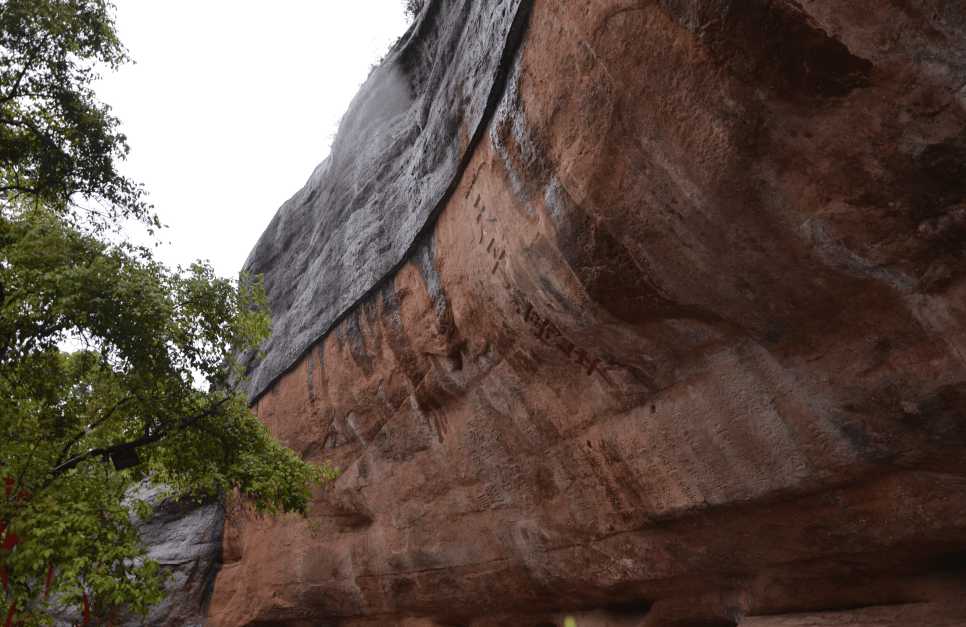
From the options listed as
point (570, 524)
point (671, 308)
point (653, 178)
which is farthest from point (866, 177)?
point (570, 524)

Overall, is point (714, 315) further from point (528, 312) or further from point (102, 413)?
point (102, 413)

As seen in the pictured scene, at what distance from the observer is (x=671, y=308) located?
451 cm

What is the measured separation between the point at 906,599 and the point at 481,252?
16.2ft

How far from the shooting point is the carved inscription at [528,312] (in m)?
5.49

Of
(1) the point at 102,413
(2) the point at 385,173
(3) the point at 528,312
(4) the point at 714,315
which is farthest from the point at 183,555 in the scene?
(4) the point at 714,315

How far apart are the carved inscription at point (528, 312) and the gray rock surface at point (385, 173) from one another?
103 cm

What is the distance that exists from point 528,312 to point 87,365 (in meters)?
5.70

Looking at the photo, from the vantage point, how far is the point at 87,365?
691 centimetres

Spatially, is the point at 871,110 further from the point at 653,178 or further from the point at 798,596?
the point at 798,596

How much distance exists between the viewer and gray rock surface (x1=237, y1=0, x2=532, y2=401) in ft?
19.9

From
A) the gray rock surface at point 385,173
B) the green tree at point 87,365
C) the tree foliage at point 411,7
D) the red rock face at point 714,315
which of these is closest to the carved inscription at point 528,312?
the red rock face at point 714,315

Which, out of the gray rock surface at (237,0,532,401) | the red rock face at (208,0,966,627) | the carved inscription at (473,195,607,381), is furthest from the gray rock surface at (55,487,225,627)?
the carved inscription at (473,195,607,381)

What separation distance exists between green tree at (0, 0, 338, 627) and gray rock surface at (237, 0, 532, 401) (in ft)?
6.47

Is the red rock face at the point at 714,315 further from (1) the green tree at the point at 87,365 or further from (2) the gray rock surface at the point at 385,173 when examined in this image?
(1) the green tree at the point at 87,365
